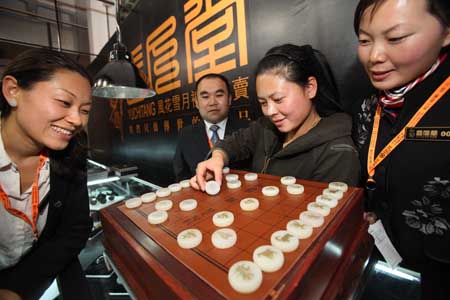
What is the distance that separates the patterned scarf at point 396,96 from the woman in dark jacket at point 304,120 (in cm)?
15

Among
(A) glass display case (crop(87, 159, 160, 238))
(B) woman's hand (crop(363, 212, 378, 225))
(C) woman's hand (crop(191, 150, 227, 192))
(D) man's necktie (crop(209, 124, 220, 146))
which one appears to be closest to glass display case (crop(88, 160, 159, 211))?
(A) glass display case (crop(87, 159, 160, 238))

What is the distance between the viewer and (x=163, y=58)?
2.68m

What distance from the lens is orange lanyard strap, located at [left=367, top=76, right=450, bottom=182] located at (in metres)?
0.63

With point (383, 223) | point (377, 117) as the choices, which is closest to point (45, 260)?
point (383, 223)

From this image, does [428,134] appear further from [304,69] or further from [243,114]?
[243,114]

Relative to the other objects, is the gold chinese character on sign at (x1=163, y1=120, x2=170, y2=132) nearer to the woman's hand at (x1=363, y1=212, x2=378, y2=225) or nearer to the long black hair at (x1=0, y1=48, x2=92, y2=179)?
the long black hair at (x1=0, y1=48, x2=92, y2=179)

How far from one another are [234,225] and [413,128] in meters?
0.67

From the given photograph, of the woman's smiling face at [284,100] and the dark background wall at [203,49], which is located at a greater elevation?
the dark background wall at [203,49]

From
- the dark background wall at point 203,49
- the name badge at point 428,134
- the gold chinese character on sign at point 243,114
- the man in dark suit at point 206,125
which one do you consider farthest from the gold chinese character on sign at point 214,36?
the name badge at point 428,134

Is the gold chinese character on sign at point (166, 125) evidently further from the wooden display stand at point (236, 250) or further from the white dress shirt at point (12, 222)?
the wooden display stand at point (236, 250)

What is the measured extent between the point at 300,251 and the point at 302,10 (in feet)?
4.73

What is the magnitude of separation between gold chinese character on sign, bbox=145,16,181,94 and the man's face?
98 centimetres

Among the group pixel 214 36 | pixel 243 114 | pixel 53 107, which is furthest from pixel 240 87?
pixel 53 107

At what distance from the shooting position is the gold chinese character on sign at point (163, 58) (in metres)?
2.46
